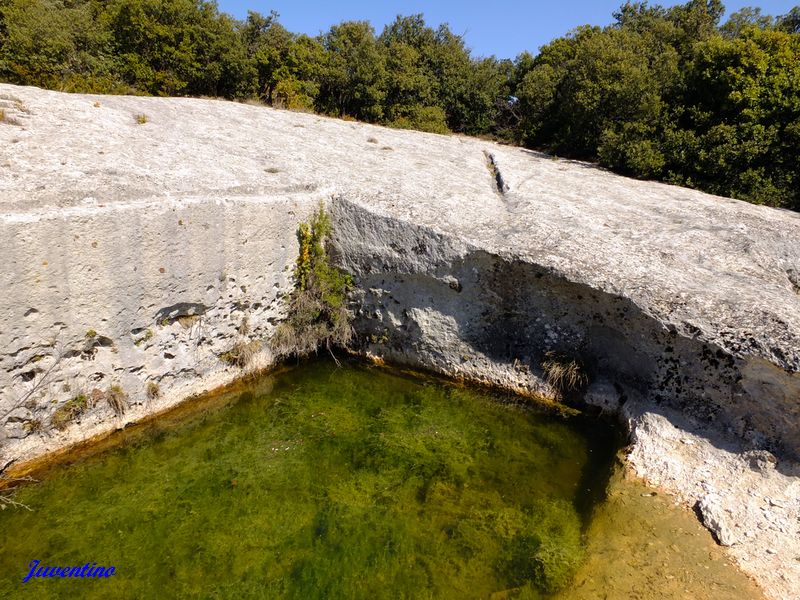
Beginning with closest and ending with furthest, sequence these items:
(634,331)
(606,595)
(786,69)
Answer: (606,595), (634,331), (786,69)

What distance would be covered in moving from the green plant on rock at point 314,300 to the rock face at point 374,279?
0.85 feet

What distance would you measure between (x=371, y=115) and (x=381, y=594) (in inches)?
857

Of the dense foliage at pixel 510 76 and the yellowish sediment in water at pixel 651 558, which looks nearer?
the yellowish sediment in water at pixel 651 558

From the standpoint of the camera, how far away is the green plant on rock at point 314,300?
10367 mm

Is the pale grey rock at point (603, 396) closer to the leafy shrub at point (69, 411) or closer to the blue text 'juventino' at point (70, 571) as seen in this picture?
the blue text 'juventino' at point (70, 571)

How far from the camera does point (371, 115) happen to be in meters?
24.0

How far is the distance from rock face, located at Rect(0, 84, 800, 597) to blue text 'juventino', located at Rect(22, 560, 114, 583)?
2.02 m

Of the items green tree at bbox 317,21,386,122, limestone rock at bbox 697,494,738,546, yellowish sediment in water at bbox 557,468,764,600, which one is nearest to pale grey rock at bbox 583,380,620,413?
yellowish sediment in water at bbox 557,468,764,600

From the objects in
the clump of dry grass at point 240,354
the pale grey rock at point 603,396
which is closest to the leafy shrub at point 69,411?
the clump of dry grass at point 240,354

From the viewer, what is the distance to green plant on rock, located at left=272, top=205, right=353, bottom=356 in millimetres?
10367

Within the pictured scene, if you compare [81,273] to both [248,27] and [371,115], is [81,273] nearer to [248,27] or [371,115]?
[371,115]

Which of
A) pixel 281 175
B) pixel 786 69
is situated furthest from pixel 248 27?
pixel 786 69

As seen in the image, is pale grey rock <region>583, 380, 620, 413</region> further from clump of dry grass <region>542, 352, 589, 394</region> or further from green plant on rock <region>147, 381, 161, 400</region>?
green plant on rock <region>147, 381, 161, 400</region>

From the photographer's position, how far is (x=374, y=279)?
34.1 feet
